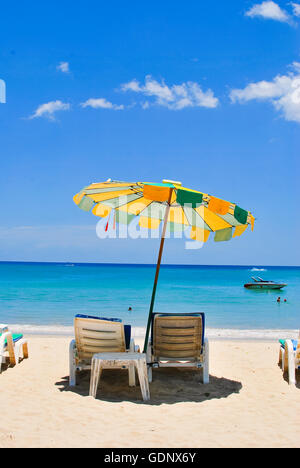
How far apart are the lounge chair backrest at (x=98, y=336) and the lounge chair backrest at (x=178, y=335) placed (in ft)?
1.87

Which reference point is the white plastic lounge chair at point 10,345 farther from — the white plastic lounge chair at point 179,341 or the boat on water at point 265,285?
→ the boat on water at point 265,285

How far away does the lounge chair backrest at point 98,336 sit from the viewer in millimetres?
4461

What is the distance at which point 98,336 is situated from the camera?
4.49 metres

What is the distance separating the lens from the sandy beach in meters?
3.12

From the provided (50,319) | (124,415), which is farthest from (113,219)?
(50,319)

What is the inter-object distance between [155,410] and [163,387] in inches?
34.4

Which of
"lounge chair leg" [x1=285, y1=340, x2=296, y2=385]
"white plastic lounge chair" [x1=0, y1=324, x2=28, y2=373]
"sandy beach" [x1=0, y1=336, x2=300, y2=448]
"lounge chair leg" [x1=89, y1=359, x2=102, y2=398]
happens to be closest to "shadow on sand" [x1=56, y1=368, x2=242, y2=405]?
"sandy beach" [x1=0, y1=336, x2=300, y2=448]

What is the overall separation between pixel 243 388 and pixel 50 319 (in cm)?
1143

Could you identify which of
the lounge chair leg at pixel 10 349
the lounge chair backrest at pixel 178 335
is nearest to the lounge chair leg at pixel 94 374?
the lounge chair backrest at pixel 178 335

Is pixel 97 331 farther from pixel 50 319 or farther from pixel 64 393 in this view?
pixel 50 319

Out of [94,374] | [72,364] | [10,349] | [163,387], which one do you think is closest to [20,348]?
[10,349]

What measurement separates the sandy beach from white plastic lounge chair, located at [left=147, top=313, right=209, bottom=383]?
11.2 inches
